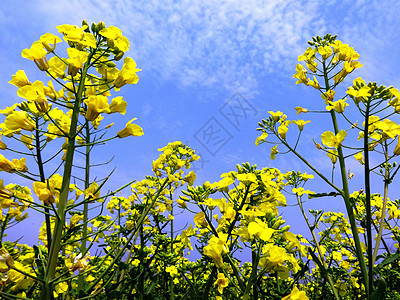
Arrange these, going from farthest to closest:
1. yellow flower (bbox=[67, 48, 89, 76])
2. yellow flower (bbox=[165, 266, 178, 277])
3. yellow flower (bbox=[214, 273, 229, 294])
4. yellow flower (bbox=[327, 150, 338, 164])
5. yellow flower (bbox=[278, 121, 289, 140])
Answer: yellow flower (bbox=[165, 266, 178, 277]), yellow flower (bbox=[278, 121, 289, 140]), yellow flower (bbox=[327, 150, 338, 164]), yellow flower (bbox=[214, 273, 229, 294]), yellow flower (bbox=[67, 48, 89, 76])

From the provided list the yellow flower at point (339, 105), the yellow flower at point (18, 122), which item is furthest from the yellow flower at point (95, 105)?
the yellow flower at point (339, 105)

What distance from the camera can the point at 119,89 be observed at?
176 centimetres

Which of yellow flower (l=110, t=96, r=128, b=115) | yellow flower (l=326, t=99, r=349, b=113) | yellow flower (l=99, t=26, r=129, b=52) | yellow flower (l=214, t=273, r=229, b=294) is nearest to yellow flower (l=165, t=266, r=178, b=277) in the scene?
yellow flower (l=214, t=273, r=229, b=294)

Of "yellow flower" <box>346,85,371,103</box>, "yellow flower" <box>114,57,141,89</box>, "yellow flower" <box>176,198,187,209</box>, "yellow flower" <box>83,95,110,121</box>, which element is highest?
"yellow flower" <box>346,85,371,103</box>

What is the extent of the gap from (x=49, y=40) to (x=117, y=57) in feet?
1.34

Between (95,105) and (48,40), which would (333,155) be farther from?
(48,40)

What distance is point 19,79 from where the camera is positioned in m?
1.58

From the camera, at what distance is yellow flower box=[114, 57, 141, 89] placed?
5.61 feet

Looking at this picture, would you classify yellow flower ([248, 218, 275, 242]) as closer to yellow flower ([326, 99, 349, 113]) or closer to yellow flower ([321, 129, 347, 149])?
yellow flower ([321, 129, 347, 149])

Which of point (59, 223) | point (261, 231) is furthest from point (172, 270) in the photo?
point (59, 223)

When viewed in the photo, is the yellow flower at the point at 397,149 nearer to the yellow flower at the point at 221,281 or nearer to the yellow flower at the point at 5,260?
the yellow flower at the point at 221,281

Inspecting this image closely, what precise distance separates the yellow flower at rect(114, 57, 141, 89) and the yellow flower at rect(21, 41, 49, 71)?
41 cm

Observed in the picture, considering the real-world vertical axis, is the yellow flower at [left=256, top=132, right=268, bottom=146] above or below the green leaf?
above

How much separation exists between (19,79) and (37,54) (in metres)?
0.18
